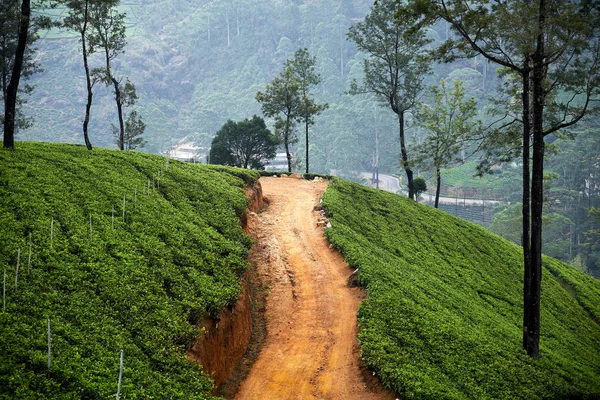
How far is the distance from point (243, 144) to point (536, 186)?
3755 centimetres

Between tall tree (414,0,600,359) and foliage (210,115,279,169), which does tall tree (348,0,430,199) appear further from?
tall tree (414,0,600,359)

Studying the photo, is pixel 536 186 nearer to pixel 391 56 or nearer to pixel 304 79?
pixel 391 56

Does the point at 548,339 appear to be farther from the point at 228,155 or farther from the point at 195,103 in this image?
the point at 195,103

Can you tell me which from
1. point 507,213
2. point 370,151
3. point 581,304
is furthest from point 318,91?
point 581,304

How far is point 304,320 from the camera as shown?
609 inches

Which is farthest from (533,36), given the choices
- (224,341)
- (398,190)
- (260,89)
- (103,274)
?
(260,89)

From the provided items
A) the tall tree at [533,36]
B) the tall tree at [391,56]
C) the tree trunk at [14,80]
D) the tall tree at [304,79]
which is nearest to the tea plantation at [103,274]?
the tree trunk at [14,80]

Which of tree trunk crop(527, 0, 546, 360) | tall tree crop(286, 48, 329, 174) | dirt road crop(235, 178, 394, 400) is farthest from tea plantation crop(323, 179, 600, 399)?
tall tree crop(286, 48, 329, 174)

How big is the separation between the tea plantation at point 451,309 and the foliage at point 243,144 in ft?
63.7

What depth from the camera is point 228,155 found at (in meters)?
49.2

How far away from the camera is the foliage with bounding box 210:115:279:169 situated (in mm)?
49000

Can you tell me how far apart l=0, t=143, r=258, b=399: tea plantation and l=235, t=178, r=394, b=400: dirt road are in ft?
6.32

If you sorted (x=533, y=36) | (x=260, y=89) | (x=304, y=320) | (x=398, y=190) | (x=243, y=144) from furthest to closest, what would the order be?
1. (x=260, y=89)
2. (x=398, y=190)
3. (x=243, y=144)
4. (x=304, y=320)
5. (x=533, y=36)

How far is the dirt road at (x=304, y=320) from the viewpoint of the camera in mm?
11875
